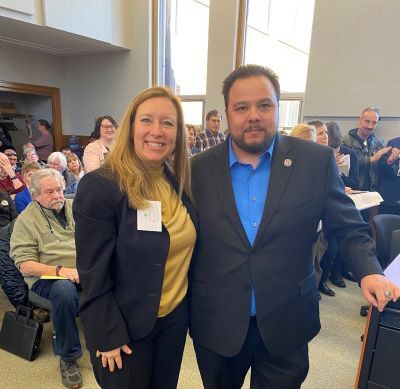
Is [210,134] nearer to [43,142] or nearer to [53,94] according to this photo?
[43,142]

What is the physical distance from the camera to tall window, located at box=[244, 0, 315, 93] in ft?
16.8

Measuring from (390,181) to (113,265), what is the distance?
3.48 m

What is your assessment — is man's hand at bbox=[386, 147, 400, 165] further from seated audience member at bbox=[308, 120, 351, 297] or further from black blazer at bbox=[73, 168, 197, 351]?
black blazer at bbox=[73, 168, 197, 351]

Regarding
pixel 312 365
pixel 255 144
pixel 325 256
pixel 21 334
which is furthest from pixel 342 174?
pixel 21 334

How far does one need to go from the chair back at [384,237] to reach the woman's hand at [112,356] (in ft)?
6.31

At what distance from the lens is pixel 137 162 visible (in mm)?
1146

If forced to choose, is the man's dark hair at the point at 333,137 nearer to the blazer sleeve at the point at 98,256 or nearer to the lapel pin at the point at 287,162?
the lapel pin at the point at 287,162

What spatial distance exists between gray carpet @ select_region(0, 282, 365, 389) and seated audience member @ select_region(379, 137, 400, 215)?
5.00ft

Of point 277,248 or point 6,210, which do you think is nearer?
point 277,248

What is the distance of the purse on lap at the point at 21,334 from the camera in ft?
7.08

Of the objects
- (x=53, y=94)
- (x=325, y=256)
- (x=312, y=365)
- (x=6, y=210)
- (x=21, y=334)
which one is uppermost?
(x=53, y=94)

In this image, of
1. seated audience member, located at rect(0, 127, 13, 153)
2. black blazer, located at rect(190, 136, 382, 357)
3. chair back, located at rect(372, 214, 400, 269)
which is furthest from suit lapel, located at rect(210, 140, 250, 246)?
seated audience member, located at rect(0, 127, 13, 153)

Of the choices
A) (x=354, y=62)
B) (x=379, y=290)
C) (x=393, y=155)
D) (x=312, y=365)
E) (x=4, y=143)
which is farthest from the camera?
(x=4, y=143)

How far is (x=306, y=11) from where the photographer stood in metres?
4.98
